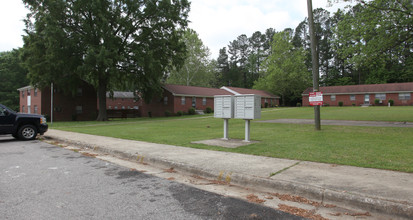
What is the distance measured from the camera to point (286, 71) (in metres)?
59.0

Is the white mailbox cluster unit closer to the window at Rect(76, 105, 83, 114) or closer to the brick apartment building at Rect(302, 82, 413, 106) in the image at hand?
the window at Rect(76, 105, 83, 114)

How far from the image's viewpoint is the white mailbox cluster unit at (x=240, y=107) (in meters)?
8.88

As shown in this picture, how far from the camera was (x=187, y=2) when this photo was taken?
2975 centimetres

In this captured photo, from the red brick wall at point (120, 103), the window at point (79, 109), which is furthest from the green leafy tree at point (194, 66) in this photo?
the window at point (79, 109)

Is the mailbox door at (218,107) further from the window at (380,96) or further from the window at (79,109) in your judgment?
the window at (380,96)

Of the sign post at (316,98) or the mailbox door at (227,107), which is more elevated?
the sign post at (316,98)

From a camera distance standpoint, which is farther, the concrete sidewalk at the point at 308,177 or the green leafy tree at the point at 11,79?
the green leafy tree at the point at 11,79

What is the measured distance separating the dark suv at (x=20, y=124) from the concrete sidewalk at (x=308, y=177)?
28.1ft

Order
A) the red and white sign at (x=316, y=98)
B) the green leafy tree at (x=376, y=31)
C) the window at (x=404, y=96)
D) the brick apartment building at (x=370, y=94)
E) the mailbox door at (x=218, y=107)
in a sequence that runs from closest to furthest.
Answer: the mailbox door at (x=218, y=107), the red and white sign at (x=316, y=98), the green leafy tree at (x=376, y=31), the window at (x=404, y=96), the brick apartment building at (x=370, y=94)

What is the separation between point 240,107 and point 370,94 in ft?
166

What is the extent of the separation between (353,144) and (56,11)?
2602 centimetres

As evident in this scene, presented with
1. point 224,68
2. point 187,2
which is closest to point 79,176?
point 187,2

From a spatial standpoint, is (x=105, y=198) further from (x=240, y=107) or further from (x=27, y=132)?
Answer: (x=27, y=132)

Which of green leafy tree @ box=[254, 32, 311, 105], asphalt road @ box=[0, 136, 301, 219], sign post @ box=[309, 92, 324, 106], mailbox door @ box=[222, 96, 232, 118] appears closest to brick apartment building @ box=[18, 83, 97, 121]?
mailbox door @ box=[222, 96, 232, 118]
